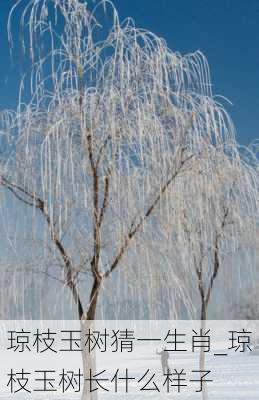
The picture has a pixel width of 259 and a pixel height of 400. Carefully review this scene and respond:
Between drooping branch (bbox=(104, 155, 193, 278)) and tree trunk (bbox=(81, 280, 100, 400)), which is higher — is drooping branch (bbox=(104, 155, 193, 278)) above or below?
above

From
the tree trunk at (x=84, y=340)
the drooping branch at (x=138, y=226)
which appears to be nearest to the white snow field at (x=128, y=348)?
the tree trunk at (x=84, y=340)

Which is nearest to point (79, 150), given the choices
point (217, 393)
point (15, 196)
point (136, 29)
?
point (15, 196)

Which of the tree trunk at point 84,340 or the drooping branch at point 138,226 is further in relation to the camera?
the tree trunk at point 84,340

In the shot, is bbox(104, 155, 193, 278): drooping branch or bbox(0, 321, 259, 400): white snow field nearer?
bbox(104, 155, 193, 278): drooping branch

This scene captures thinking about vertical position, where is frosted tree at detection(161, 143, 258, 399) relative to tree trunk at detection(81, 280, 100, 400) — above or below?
above

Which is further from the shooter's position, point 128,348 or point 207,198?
point 128,348

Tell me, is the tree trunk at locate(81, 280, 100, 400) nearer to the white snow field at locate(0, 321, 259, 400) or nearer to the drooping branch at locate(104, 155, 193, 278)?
the white snow field at locate(0, 321, 259, 400)

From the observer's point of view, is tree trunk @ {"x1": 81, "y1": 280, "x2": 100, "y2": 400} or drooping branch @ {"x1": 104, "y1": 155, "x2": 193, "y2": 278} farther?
tree trunk @ {"x1": 81, "y1": 280, "x2": 100, "y2": 400}

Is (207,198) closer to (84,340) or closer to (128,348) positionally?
(84,340)

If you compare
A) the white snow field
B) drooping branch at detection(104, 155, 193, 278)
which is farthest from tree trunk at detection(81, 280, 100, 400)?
drooping branch at detection(104, 155, 193, 278)

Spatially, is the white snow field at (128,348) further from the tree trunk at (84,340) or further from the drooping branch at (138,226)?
the drooping branch at (138,226)

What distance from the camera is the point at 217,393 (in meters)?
10.7

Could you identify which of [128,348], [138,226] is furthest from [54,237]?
[128,348]

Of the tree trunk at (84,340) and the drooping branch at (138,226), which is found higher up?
the drooping branch at (138,226)
